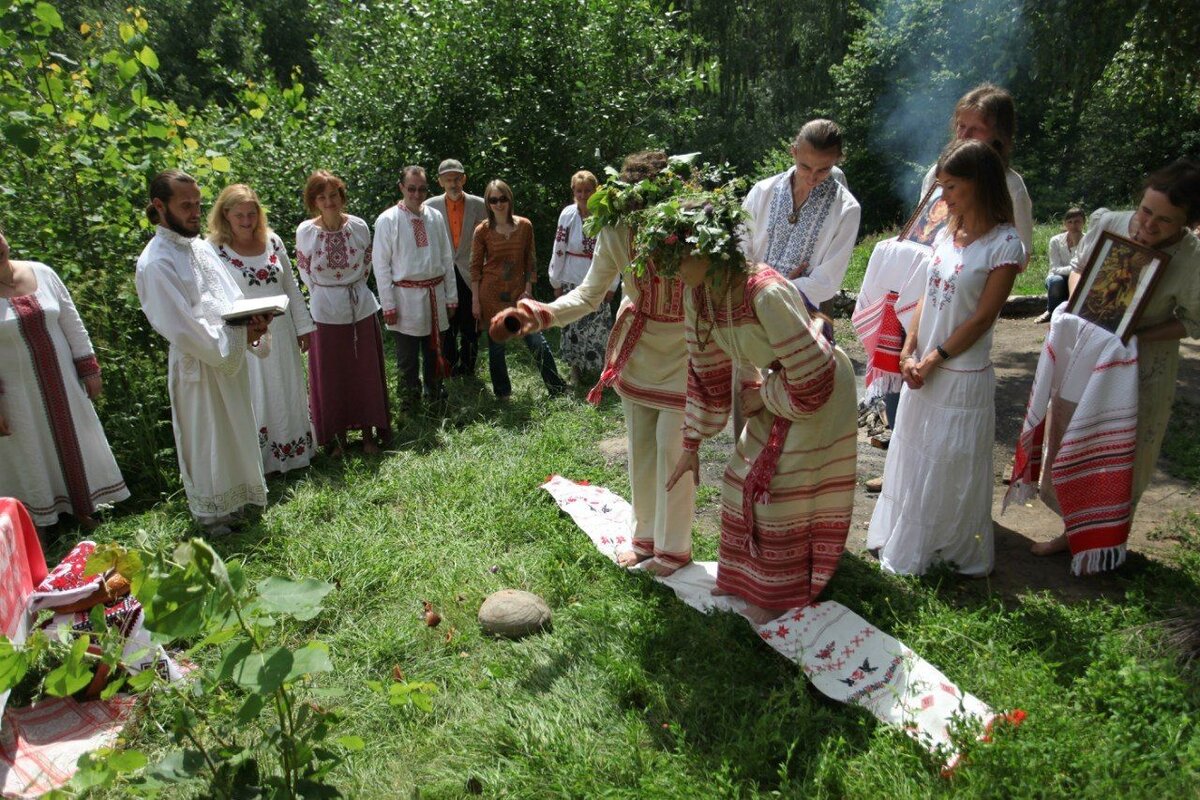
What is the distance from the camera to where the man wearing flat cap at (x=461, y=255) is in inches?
303

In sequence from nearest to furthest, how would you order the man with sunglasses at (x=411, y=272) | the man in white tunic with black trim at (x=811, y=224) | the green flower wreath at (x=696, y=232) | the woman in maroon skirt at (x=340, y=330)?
the green flower wreath at (x=696, y=232) → the man in white tunic with black trim at (x=811, y=224) → the woman in maroon skirt at (x=340, y=330) → the man with sunglasses at (x=411, y=272)

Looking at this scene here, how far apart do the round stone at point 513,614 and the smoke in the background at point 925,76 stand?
2064 centimetres

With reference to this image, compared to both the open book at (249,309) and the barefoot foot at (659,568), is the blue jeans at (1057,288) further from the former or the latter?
the open book at (249,309)

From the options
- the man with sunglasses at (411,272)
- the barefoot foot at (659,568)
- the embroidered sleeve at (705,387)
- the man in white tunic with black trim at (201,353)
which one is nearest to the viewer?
the embroidered sleeve at (705,387)

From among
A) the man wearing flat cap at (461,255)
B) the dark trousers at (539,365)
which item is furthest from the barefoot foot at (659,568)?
the man wearing flat cap at (461,255)

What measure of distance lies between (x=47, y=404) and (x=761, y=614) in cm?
428

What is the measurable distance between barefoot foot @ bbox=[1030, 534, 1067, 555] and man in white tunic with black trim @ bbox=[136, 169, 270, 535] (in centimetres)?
434

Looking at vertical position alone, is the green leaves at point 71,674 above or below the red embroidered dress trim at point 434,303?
above

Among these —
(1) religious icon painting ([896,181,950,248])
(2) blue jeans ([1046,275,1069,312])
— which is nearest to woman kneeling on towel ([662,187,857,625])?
(1) religious icon painting ([896,181,950,248])

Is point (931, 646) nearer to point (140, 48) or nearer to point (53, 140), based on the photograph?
point (140, 48)

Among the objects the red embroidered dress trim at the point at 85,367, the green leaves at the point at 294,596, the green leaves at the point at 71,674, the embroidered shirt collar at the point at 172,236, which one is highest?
the embroidered shirt collar at the point at 172,236

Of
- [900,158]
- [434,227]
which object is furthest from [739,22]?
[434,227]

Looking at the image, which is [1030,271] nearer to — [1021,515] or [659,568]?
[1021,515]

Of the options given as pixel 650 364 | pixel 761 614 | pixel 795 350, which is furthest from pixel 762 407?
pixel 761 614
